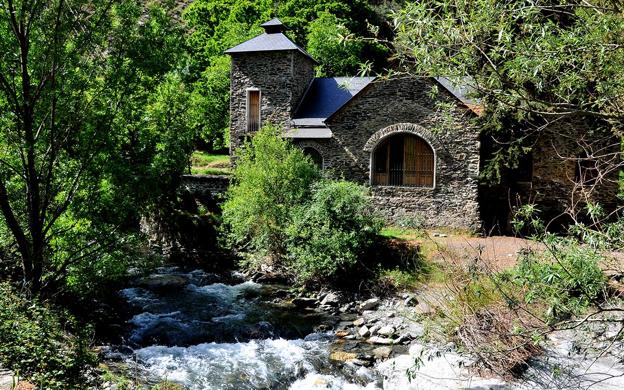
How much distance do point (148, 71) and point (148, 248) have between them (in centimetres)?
1060

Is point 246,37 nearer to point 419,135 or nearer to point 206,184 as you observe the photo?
point 206,184

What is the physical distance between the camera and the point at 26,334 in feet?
21.6

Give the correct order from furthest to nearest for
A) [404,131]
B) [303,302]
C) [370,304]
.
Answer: [404,131], [303,302], [370,304]

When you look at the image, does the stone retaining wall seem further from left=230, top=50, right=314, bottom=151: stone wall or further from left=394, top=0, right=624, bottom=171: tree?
left=394, top=0, right=624, bottom=171: tree

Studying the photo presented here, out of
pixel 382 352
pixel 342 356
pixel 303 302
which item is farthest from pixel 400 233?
pixel 342 356

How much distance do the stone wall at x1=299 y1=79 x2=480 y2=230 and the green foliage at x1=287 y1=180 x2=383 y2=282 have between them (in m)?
2.38

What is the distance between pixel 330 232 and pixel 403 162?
5.84m

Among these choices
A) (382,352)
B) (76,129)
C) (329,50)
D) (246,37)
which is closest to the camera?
(76,129)

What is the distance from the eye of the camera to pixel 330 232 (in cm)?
1356

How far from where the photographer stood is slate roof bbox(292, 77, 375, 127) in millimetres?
20562

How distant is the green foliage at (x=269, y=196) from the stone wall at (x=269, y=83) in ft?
17.7

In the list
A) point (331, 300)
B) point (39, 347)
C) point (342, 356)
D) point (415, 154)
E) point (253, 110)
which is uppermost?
point (253, 110)

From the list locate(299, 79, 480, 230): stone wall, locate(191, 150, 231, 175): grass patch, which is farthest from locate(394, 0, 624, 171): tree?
locate(191, 150, 231, 175): grass patch

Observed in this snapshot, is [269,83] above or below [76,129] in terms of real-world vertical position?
above
